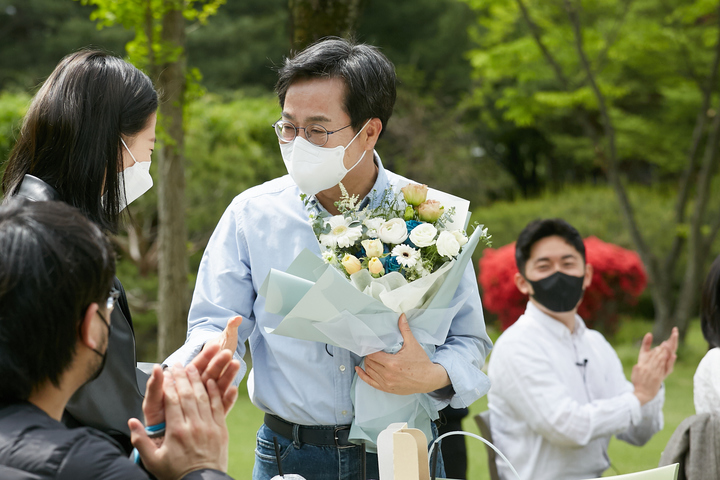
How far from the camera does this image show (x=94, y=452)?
1.22m

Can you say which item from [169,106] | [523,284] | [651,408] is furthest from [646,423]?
[169,106]

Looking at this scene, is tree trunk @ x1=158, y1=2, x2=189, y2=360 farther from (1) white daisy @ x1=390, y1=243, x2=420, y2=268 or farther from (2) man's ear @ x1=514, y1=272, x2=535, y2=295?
(1) white daisy @ x1=390, y1=243, x2=420, y2=268

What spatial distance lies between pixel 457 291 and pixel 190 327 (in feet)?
2.67

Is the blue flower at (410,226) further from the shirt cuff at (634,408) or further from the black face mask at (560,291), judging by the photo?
the shirt cuff at (634,408)

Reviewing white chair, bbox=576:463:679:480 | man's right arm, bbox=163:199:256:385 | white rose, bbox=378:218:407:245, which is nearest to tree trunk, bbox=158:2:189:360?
man's right arm, bbox=163:199:256:385

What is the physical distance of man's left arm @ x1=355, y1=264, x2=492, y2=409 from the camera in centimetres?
200

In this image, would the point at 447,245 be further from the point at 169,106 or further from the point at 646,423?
the point at 169,106

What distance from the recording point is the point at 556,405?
3145 mm

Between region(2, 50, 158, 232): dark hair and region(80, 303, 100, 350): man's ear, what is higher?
region(2, 50, 158, 232): dark hair

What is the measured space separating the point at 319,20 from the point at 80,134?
217 centimetres

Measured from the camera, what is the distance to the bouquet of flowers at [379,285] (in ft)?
6.13

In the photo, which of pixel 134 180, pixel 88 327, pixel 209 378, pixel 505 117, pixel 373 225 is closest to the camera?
pixel 88 327

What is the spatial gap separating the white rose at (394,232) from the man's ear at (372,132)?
1.54ft

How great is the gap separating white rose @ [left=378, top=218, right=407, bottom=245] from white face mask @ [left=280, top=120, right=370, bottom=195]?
0.35m
